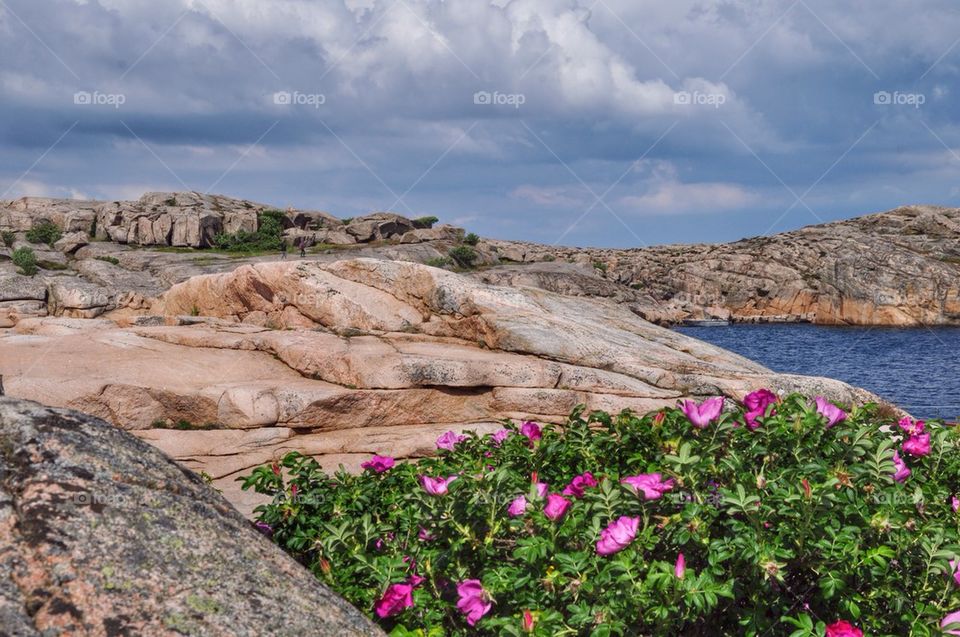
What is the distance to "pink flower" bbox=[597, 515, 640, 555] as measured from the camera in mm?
5031

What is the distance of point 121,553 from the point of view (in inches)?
157

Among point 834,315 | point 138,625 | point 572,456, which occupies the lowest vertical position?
point 138,625

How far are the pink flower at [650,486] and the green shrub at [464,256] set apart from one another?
91.3 metres

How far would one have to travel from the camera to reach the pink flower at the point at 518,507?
552 centimetres

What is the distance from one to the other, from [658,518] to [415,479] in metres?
2.57

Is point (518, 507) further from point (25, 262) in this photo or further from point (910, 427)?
point (25, 262)

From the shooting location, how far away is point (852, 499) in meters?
5.17

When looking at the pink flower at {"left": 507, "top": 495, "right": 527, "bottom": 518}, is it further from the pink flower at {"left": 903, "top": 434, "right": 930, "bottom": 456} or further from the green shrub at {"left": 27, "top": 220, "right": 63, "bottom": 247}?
the green shrub at {"left": 27, "top": 220, "right": 63, "bottom": 247}

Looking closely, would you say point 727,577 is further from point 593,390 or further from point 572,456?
point 593,390

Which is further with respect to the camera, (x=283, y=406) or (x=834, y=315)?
(x=834, y=315)

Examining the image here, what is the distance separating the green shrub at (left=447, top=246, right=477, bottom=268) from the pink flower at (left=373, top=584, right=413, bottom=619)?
91.5 meters

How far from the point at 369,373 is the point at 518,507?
33.1ft

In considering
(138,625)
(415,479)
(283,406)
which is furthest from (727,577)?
(283,406)

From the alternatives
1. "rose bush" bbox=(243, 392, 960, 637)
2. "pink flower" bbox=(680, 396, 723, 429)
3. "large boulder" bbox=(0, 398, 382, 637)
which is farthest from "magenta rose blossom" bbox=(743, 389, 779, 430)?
"large boulder" bbox=(0, 398, 382, 637)
